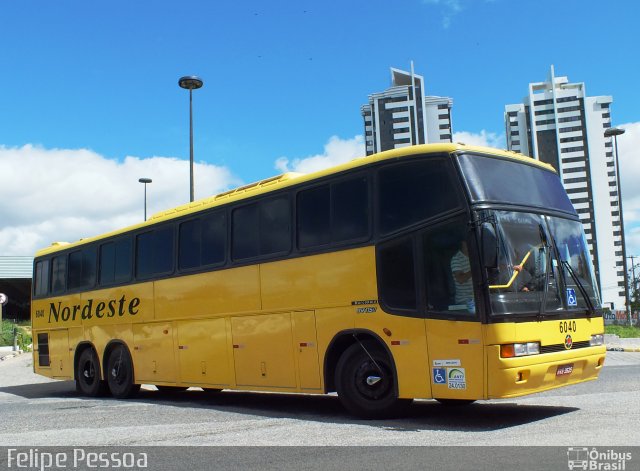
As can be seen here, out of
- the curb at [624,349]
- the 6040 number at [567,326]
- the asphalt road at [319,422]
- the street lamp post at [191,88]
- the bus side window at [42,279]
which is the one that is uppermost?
the street lamp post at [191,88]

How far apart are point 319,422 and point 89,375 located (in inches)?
325

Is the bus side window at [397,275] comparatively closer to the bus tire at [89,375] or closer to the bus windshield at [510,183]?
the bus windshield at [510,183]

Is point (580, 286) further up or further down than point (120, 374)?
further up

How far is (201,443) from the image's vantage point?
25.0 feet

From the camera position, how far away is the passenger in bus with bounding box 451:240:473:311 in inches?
305

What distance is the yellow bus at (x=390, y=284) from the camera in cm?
779

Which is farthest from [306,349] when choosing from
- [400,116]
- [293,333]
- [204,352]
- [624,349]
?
[400,116]

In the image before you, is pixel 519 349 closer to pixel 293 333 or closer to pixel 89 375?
pixel 293 333

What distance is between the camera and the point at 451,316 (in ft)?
26.0

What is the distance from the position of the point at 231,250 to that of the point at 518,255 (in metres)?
5.10

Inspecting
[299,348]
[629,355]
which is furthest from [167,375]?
[629,355]

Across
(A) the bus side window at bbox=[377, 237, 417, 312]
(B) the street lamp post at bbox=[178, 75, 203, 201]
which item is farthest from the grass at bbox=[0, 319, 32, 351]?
(A) the bus side window at bbox=[377, 237, 417, 312]

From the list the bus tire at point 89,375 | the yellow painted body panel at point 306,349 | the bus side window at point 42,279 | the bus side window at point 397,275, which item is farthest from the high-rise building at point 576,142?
the bus side window at point 397,275

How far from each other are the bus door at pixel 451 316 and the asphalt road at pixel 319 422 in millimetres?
589
